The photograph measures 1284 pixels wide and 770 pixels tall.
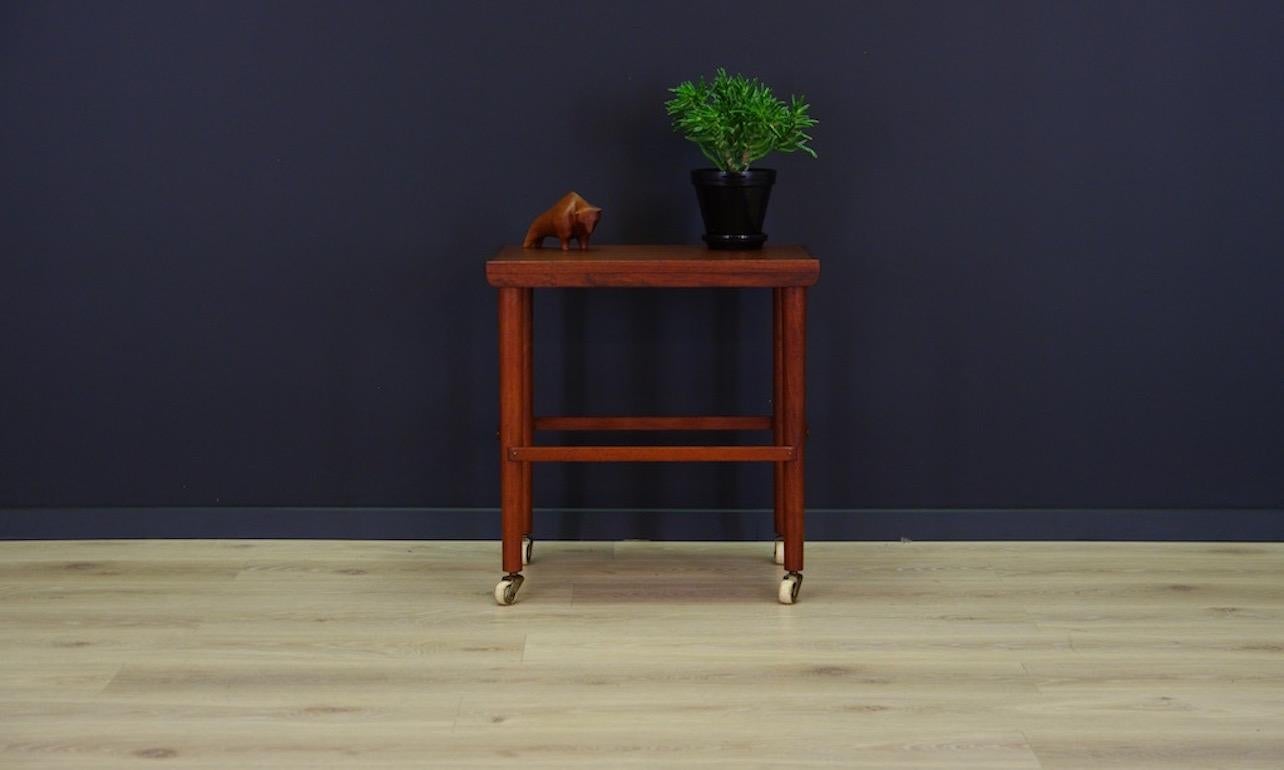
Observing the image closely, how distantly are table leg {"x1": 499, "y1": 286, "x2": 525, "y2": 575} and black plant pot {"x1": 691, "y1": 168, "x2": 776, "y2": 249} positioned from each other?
0.33 metres

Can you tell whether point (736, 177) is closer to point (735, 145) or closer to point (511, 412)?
point (735, 145)

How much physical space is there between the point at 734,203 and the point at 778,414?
1.10 ft

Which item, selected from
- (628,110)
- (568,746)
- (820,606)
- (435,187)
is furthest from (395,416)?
(568,746)

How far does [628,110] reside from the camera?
2.75 metres

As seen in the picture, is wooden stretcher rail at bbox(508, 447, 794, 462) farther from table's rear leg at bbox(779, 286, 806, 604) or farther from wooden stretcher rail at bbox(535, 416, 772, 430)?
wooden stretcher rail at bbox(535, 416, 772, 430)

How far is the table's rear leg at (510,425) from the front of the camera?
95.8 inches

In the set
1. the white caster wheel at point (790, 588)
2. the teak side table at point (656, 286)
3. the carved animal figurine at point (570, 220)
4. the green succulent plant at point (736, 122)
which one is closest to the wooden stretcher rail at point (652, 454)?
the teak side table at point (656, 286)

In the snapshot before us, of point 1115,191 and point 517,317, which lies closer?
point 517,317

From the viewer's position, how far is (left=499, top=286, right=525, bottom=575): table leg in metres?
2.43

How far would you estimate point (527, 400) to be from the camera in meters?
2.57

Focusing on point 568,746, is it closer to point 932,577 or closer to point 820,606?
point 820,606

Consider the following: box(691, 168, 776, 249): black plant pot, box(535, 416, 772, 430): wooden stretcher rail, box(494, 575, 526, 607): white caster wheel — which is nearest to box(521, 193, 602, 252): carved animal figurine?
box(691, 168, 776, 249): black plant pot

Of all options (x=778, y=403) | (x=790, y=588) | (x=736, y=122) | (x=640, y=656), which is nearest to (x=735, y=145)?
(x=736, y=122)

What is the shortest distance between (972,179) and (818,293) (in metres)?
0.32
